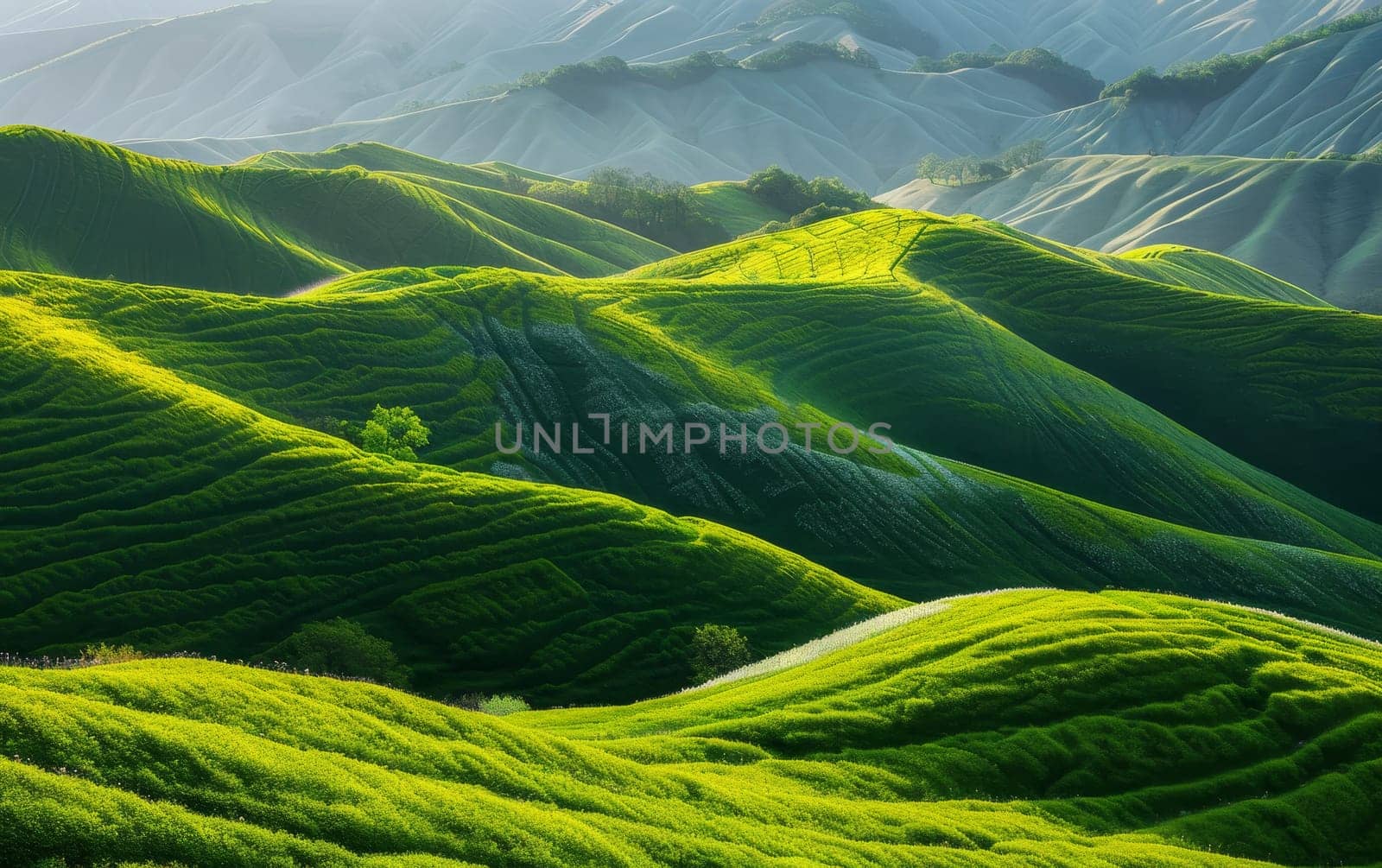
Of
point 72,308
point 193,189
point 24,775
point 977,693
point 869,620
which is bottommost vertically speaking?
point 869,620

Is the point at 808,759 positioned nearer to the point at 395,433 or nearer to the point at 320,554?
the point at 320,554

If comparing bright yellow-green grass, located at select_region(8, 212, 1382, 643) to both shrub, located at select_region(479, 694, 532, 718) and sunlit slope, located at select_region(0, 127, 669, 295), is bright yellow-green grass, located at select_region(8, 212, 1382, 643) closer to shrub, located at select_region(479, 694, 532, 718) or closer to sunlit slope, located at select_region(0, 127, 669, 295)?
shrub, located at select_region(479, 694, 532, 718)

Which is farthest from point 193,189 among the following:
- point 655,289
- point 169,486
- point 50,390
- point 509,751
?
point 509,751

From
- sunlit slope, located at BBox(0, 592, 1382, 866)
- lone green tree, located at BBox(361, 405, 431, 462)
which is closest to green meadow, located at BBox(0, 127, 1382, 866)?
sunlit slope, located at BBox(0, 592, 1382, 866)

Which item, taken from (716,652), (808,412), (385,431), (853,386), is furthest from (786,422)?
(716,652)

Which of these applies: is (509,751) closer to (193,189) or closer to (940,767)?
(940,767)

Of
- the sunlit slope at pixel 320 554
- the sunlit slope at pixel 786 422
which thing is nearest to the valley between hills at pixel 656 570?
the sunlit slope at pixel 320 554

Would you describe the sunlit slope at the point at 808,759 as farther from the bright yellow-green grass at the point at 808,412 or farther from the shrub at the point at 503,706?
the bright yellow-green grass at the point at 808,412
